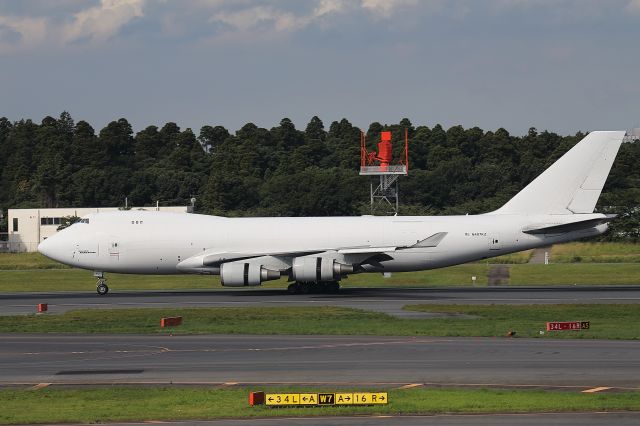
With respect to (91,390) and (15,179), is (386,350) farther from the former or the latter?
(15,179)

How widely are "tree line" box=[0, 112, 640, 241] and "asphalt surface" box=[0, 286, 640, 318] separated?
3943 cm

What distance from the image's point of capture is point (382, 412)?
2048cm

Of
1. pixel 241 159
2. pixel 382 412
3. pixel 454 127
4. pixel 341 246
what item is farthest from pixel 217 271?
pixel 454 127

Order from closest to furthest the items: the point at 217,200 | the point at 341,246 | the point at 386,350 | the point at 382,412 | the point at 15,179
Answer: the point at 382,412 < the point at 386,350 < the point at 341,246 < the point at 217,200 < the point at 15,179

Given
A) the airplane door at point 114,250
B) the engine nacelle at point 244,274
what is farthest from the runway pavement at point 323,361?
the airplane door at point 114,250

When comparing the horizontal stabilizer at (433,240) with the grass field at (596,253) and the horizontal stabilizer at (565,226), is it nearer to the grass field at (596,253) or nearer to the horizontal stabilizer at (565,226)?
the horizontal stabilizer at (565,226)

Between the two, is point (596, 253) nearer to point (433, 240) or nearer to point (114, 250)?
point (433, 240)

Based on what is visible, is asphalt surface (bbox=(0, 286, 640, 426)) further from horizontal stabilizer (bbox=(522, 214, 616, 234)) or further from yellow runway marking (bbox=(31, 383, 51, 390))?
horizontal stabilizer (bbox=(522, 214, 616, 234))

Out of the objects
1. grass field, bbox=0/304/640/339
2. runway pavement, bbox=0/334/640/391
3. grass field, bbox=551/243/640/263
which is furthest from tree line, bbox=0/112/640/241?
runway pavement, bbox=0/334/640/391

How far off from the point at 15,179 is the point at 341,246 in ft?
402

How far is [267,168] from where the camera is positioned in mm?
154750

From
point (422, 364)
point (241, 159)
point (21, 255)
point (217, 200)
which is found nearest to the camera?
point (422, 364)

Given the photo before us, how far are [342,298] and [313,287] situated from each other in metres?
3.43

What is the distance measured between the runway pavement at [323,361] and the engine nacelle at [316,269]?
637 inches
